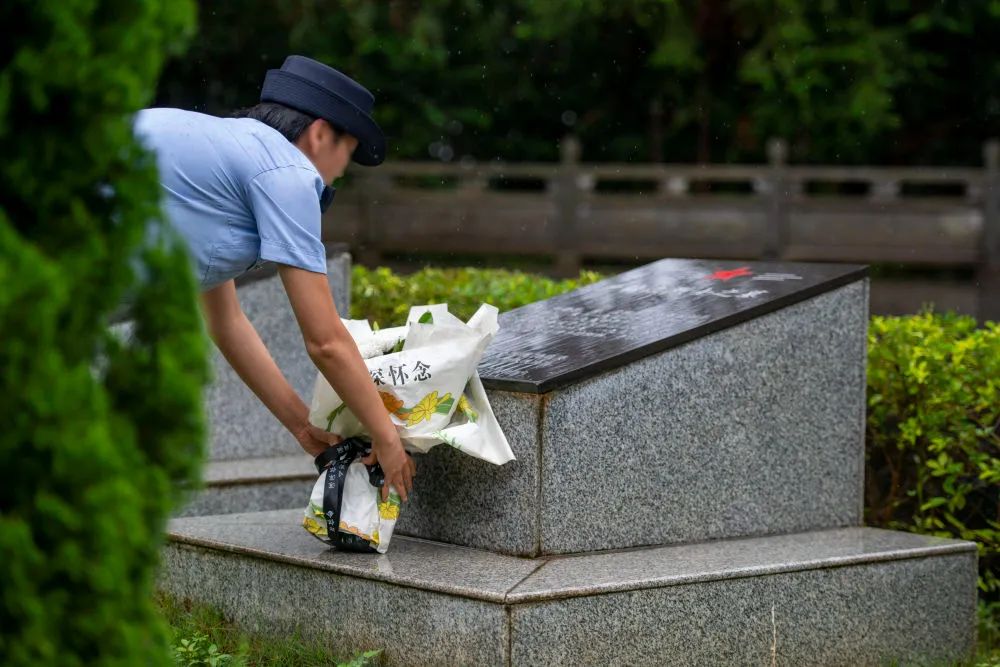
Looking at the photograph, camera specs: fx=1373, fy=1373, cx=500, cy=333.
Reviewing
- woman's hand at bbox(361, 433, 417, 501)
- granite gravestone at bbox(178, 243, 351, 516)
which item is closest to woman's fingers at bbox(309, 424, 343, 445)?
woman's hand at bbox(361, 433, 417, 501)

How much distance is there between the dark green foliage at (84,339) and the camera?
1703 mm

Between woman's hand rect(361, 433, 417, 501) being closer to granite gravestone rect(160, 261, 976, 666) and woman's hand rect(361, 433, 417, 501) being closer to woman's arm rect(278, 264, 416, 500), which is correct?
woman's arm rect(278, 264, 416, 500)

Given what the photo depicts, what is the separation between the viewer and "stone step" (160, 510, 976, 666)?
329 centimetres

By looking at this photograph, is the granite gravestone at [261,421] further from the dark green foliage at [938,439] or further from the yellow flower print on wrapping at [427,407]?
the dark green foliage at [938,439]

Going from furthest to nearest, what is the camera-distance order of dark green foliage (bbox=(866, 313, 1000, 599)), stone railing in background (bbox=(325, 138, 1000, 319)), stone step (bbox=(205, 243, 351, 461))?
stone railing in background (bbox=(325, 138, 1000, 319))
stone step (bbox=(205, 243, 351, 461))
dark green foliage (bbox=(866, 313, 1000, 599))

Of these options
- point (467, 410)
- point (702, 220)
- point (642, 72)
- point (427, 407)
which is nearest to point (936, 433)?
point (467, 410)

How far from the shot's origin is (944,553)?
411cm

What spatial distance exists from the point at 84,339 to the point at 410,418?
69.7 inches

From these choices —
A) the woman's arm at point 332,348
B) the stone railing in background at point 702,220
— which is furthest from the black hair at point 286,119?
the stone railing in background at point 702,220

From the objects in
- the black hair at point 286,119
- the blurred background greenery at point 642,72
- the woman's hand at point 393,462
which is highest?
the blurred background greenery at point 642,72

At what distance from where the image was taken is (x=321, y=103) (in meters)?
3.36

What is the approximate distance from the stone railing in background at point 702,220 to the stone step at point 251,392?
9492mm

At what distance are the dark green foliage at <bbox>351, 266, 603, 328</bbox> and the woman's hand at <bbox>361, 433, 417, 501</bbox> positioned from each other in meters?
A: 2.58

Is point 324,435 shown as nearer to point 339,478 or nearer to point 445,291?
point 339,478
